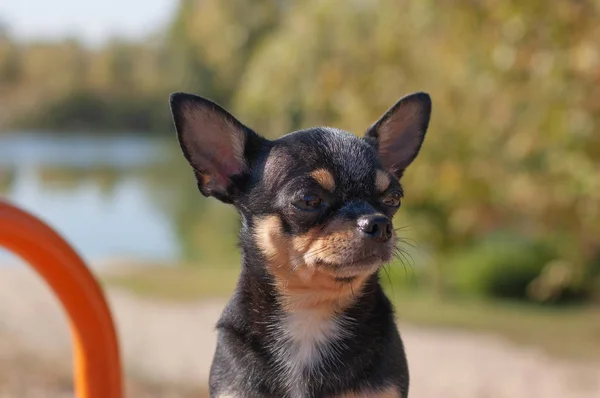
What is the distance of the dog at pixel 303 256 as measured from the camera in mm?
2164

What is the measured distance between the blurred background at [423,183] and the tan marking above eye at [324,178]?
280cm

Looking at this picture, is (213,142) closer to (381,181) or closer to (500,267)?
(381,181)

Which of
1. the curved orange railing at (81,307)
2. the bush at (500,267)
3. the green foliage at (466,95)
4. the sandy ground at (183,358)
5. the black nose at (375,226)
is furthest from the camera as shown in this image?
the bush at (500,267)

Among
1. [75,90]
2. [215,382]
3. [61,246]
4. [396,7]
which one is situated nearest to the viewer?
[215,382]

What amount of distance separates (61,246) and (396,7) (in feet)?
24.8

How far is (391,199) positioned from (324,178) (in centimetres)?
22

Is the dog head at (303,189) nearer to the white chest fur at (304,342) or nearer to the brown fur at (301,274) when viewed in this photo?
the brown fur at (301,274)

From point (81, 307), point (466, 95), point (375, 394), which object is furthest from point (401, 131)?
point (466, 95)

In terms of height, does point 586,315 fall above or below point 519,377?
above

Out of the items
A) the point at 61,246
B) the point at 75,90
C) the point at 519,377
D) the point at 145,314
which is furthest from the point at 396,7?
the point at 75,90

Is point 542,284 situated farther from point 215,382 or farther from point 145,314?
point 215,382

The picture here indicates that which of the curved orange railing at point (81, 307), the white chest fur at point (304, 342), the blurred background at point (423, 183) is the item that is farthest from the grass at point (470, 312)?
the white chest fur at point (304, 342)

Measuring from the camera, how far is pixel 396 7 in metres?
9.48

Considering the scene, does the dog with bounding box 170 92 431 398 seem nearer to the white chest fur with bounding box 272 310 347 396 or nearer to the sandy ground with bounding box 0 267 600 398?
the white chest fur with bounding box 272 310 347 396
